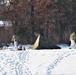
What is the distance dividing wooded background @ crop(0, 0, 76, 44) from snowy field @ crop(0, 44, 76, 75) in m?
23.6

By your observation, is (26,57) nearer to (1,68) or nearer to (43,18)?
(1,68)

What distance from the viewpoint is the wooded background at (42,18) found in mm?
29375

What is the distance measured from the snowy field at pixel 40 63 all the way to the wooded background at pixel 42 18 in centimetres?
2355

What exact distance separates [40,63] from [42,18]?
953 inches

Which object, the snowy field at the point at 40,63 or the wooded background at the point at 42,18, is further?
the wooded background at the point at 42,18

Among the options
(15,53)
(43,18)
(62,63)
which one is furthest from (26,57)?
(43,18)

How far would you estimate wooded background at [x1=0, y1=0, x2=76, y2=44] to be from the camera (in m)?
29.4

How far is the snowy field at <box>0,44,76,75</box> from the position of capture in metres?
5.45

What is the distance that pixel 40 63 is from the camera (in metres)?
5.48

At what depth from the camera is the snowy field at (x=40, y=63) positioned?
5.45m

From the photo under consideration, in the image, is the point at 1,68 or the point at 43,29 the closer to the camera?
the point at 1,68

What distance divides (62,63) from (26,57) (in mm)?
630

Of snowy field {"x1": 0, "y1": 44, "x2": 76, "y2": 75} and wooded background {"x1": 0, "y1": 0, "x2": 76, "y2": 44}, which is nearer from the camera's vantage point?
snowy field {"x1": 0, "y1": 44, "x2": 76, "y2": 75}

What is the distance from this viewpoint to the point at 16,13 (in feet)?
99.0
